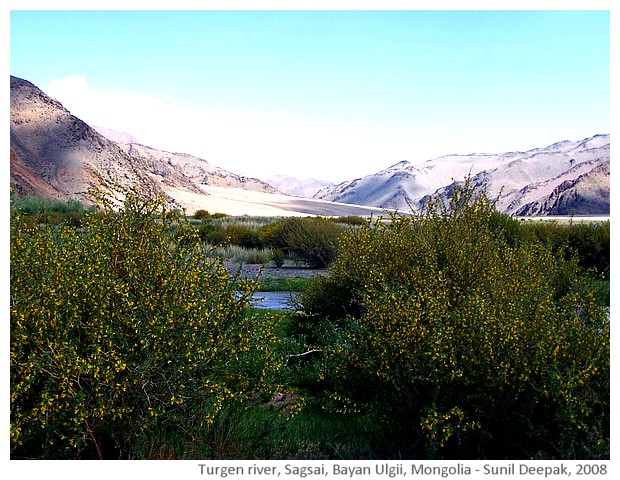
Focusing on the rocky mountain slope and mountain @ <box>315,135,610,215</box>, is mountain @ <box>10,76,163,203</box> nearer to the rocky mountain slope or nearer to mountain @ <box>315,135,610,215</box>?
the rocky mountain slope

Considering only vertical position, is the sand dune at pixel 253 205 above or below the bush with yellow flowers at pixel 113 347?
Answer: below

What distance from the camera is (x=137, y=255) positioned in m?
5.09

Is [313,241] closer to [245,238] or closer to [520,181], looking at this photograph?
[245,238]

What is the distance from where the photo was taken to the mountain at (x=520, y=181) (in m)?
78.4

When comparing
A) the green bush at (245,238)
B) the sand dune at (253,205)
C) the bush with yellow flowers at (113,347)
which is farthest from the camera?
the sand dune at (253,205)

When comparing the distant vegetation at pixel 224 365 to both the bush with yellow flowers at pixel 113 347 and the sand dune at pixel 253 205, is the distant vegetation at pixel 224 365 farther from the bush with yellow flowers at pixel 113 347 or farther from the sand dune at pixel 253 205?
the sand dune at pixel 253 205

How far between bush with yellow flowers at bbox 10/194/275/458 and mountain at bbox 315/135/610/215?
38.1 metres

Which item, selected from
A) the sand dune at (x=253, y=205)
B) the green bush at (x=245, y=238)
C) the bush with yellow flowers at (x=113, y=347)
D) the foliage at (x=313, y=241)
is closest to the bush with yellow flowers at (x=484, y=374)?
the bush with yellow flowers at (x=113, y=347)

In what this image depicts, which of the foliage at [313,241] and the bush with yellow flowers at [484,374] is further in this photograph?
the foliage at [313,241]

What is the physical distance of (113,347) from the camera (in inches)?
177

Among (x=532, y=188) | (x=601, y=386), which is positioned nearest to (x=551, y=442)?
(x=601, y=386)

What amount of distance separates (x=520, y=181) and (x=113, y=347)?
4810 inches

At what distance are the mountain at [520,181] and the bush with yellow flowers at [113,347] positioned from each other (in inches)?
1500
